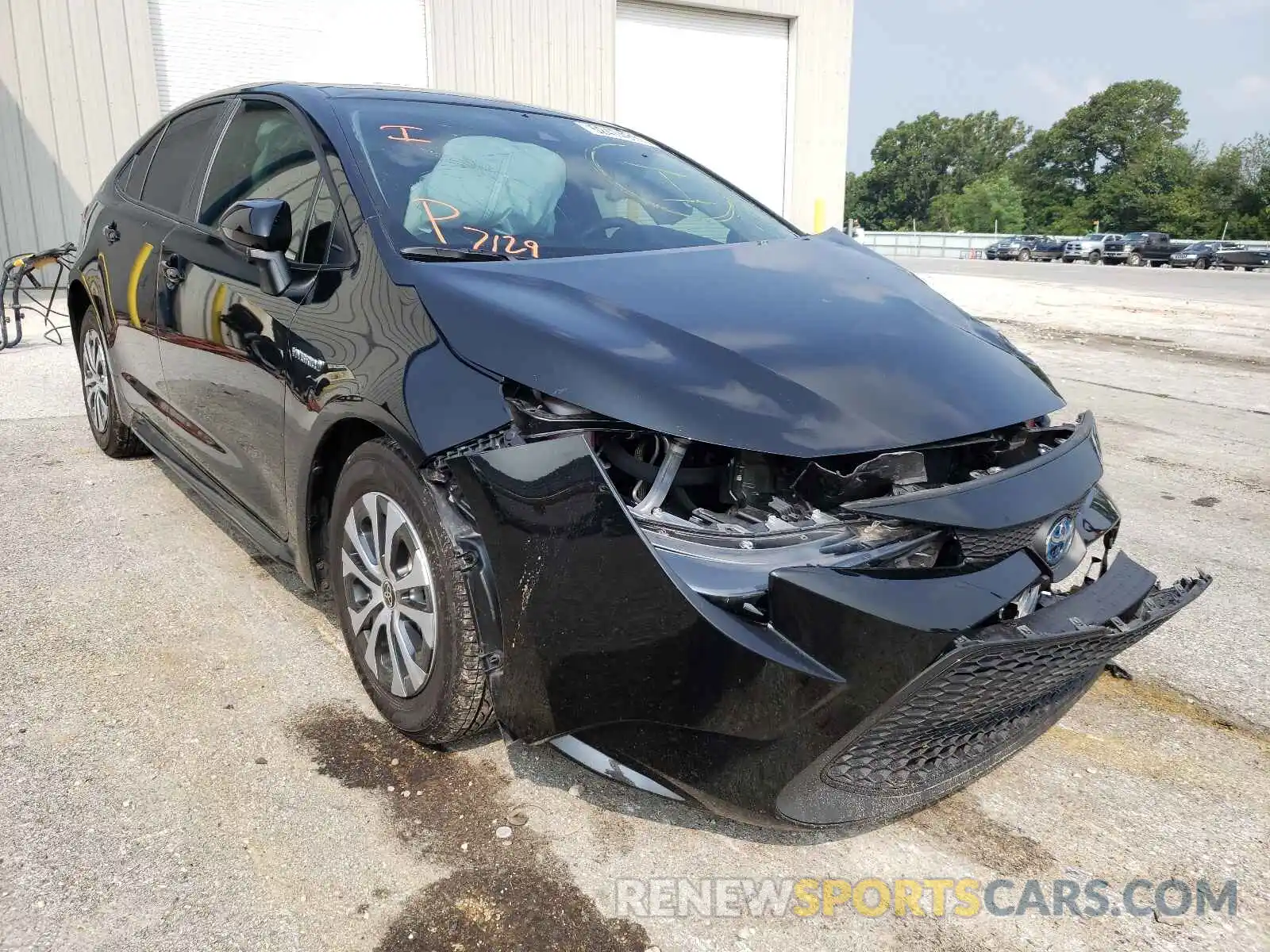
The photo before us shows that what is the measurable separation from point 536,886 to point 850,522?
98cm

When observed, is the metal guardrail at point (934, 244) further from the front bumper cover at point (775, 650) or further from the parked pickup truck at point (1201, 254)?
the front bumper cover at point (775, 650)

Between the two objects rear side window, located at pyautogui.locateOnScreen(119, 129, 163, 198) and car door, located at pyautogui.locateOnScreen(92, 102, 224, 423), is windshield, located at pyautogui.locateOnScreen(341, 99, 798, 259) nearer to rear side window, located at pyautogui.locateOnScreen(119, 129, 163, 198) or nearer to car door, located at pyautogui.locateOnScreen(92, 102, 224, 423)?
car door, located at pyautogui.locateOnScreen(92, 102, 224, 423)

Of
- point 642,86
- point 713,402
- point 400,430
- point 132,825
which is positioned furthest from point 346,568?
point 642,86

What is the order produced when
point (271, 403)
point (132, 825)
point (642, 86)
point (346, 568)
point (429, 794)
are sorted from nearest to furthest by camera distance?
point (132, 825), point (429, 794), point (346, 568), point (271, 403), point (642, 86)

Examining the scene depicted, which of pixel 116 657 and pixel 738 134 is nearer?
pixel 116 657

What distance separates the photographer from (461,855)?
2.07 m

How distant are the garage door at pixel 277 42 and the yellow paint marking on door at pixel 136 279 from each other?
385 inches

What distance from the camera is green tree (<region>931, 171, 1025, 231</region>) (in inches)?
3194

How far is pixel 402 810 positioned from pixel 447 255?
1.34m

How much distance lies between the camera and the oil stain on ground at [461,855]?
185 centimetres

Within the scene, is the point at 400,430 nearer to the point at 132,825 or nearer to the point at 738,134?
the point at 132,825

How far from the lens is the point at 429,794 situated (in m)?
2.27

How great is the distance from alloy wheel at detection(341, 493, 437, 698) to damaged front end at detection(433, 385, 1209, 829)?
238mm

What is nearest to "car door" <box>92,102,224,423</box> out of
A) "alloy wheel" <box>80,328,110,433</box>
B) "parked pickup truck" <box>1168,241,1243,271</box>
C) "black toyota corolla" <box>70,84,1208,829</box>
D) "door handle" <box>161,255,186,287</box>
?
"door handle" <box>161,255,186,287</box>
